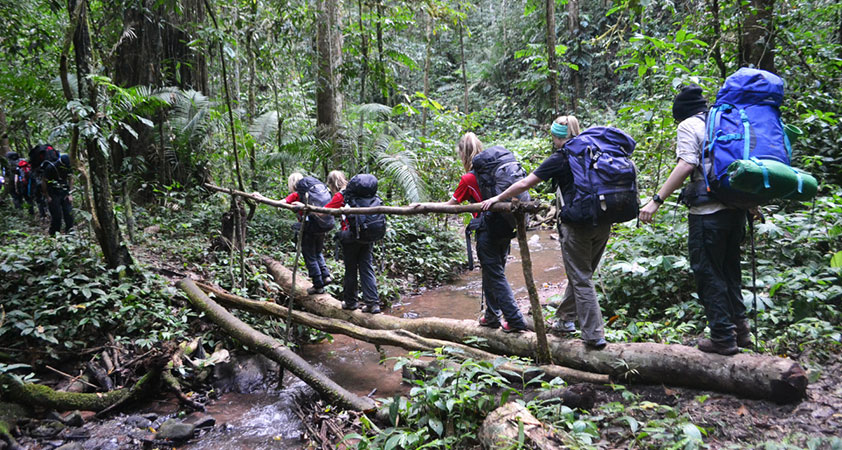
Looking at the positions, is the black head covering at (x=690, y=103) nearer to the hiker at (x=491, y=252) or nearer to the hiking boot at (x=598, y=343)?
the hiker at (x=491, y=252)

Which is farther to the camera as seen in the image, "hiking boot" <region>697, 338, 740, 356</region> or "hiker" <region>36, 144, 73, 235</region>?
"hiker" <region>36, 144, 73, 235</region>

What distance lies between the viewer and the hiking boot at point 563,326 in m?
4.30

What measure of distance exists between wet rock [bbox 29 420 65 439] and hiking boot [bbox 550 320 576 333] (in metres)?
4.80

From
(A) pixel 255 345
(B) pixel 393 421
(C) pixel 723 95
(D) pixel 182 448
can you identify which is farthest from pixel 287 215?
(C) pixel 723 95

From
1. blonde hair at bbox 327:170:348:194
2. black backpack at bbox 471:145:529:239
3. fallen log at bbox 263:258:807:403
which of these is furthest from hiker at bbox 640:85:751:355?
blonde hair at bbox 327:170:348:194

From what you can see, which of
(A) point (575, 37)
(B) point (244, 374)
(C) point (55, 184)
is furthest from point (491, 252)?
(A) point (575, 37)

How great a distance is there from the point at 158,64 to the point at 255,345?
28.6ft

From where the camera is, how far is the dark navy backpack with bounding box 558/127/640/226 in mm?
3557

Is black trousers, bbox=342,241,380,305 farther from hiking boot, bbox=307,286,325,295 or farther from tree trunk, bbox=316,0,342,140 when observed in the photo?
tree trunk, bbox=316,0,342,140

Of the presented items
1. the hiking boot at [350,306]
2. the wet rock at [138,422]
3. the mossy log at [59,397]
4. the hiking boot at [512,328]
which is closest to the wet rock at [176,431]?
the wet rock at [138,422]

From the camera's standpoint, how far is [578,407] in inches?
129

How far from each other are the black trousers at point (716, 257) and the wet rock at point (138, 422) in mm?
5209

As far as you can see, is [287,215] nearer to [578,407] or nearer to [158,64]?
[158,64]

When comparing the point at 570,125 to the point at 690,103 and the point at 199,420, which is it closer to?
the point at 690,103
